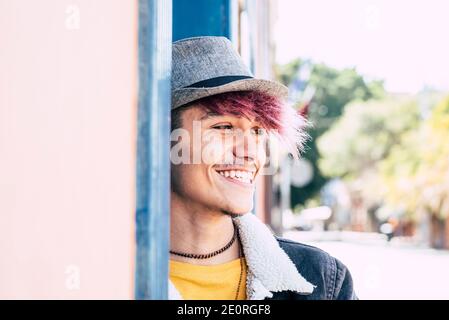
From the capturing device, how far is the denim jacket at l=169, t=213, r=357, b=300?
5.80 feet

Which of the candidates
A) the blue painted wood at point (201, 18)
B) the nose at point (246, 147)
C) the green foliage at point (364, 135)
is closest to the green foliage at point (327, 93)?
the green foliage at point (364, 135)

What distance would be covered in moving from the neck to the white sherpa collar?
0.24 feet

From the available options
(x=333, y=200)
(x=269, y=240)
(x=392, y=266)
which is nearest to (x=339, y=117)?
(x=333, y=200)

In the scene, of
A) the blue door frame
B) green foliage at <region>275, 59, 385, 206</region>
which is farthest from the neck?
green foliage at <region>275, 59, 385, 206</region>

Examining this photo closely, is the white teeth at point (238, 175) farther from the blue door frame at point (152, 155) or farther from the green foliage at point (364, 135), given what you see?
the green foliage at point (364, 135)

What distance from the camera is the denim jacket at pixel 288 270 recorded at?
1767 mm

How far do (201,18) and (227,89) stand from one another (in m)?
1.01

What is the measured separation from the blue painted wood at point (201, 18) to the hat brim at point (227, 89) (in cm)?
92

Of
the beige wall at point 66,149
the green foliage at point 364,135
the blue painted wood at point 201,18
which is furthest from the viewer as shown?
the green foliage at point 364,135

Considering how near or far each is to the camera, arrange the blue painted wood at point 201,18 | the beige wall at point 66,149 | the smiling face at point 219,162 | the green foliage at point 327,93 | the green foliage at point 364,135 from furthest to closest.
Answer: the green foliage at point 327,93 < the green foliage at point 364,135 < the blue painted wood at point 201,18 < the smiling face at point 219,162 < the beige wall at point 66,149

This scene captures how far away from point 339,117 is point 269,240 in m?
35.7

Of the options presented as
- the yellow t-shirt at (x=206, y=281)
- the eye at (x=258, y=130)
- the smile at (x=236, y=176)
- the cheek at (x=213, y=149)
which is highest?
the eye at (x=258, y=130)

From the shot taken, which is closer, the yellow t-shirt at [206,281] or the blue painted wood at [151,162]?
the blue painted wood at [151,162]
